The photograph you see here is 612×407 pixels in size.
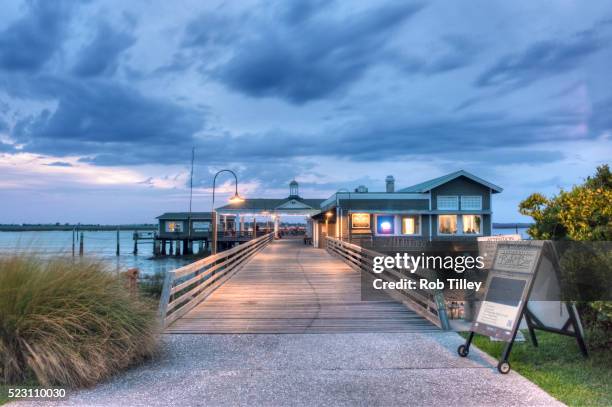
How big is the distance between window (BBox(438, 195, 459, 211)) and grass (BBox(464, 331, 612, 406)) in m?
25.7

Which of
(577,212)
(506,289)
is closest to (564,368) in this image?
(506,289)

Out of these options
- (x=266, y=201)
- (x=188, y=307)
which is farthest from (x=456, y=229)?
(x=188, y=307)

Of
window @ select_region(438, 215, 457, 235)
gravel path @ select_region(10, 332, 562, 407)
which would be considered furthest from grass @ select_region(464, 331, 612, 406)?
window @ select_region(438, 215, 457, 235)

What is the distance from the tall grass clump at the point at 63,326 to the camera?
15.8 feet

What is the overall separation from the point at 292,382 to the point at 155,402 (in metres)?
1.31

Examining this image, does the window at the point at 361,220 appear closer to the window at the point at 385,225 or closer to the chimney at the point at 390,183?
the window at the point at 385,225

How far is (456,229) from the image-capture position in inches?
1271

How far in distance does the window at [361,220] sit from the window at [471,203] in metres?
6.38

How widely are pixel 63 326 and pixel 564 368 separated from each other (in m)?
5.21

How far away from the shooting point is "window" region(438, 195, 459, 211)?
32.1 metres

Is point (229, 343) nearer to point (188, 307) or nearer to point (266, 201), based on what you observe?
point (188, 307)

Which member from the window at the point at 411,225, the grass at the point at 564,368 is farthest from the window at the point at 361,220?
the grass at the point at 564,368

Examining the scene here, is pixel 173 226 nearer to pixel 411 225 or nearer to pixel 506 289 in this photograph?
pixel 411 225

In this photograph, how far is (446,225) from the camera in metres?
32.2
